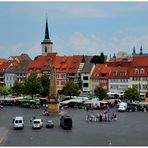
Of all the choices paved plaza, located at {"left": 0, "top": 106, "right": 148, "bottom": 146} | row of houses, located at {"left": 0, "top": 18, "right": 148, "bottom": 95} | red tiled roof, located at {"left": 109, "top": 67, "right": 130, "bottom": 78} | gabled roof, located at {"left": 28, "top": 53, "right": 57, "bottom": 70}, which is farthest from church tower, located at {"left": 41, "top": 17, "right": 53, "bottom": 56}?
paved plaza, located at {"left": 0, "top": 106, "right": 148, "bottom": 146}

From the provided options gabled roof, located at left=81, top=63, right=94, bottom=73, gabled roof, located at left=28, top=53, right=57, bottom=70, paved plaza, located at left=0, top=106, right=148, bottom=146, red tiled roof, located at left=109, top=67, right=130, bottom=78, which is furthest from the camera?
gabled roof, located at left=28, top=53, right=57, bottom=70

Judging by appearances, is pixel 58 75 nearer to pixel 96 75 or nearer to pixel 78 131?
pixel 96 75

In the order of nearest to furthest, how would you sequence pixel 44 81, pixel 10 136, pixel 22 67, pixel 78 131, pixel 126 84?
pixel 10 136, pixel 78 131, pixel 44 81, pixel 126 84, pixel 22 67

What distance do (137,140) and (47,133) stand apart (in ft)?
24.2

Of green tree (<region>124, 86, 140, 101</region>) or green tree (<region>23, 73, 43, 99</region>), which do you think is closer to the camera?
green tree (<region>124, 86, 140, 101</region>)

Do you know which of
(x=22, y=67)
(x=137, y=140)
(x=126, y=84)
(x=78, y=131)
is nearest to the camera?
(x=137, y=140)

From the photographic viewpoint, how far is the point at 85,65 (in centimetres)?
8919

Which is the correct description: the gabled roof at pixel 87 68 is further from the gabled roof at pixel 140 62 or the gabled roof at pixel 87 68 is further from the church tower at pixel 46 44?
the church tower at pixel 46 44

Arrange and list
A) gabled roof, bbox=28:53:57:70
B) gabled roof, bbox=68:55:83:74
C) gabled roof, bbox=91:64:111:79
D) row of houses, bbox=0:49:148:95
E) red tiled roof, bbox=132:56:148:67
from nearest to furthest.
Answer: red tiled roof, bbox=132:56:148:67 < row of houses, bbox=0:49:148:95 < gabled roof, bbox=91:64:111:79 < gabled roof, bbox=68:55:83:74 < gabled roof, bbox=28:53:57:70

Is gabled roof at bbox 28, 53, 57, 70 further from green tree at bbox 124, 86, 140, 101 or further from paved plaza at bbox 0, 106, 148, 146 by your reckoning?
paved plaza at bbox 0, 106, 148, 146

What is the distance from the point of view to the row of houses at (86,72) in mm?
81500

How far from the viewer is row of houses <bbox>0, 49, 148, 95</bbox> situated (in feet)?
267

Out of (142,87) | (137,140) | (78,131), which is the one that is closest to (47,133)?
(78,131)

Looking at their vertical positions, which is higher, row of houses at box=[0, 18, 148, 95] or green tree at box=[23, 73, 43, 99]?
row of houses at box=[0, 18, 148, 95]
